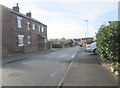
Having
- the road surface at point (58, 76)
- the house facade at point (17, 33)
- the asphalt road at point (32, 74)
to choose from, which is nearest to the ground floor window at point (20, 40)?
the house facade at point (17, 33)

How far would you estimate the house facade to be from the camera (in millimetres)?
39344

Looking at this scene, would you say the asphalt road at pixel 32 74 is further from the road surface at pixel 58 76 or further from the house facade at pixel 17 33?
the house facade at pixel 17 33

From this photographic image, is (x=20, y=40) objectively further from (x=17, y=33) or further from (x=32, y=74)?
(x=32, y=74)

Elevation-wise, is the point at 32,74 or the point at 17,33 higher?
the point at 17,33

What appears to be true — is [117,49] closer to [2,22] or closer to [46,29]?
[2,22]

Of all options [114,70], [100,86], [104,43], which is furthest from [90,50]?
[100,86]

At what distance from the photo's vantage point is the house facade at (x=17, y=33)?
3934cm

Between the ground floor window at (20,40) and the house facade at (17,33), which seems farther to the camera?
the ground floor window at (20,40)

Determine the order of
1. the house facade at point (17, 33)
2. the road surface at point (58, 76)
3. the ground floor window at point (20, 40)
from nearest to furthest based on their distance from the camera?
1. the road surface at point (58, 76)
2. the house facade at point (17, 33)
3. the ground floor window at point (20, 40)

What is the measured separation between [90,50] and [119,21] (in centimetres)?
1982

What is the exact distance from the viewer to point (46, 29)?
6881cm

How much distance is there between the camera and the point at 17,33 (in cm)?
4262

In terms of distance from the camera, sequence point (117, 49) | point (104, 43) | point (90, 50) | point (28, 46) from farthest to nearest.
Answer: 1. point (28, 46)
2. point (90, 50)
3. point (104, 43)
4. point (117, 49)

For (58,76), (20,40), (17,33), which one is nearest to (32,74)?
(58,76)
